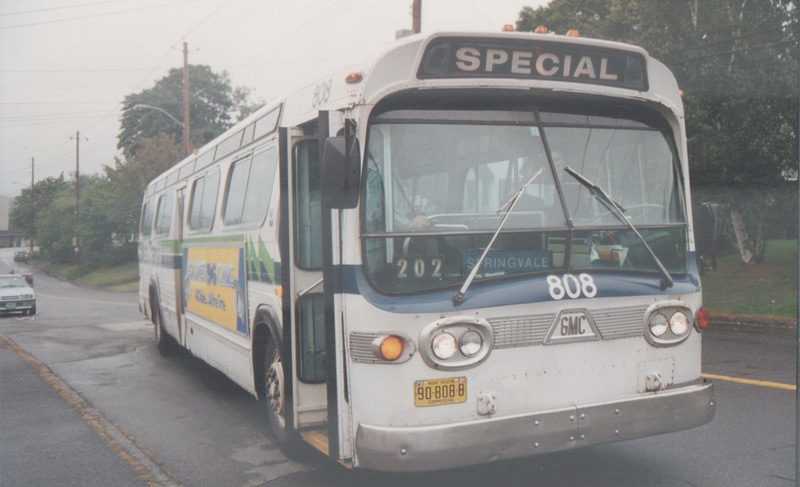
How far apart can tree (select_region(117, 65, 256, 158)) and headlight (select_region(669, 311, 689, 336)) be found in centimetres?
5672

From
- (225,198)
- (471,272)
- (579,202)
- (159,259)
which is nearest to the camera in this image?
(471,272)

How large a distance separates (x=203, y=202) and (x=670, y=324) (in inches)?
238

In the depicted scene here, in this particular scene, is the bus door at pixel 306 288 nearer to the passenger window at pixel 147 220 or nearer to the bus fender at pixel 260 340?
the bus fender at pixel 260 340

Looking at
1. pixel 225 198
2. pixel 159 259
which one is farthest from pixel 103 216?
pixel 225 198

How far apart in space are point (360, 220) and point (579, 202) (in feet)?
4.57

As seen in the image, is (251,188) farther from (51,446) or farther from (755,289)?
(755,289)

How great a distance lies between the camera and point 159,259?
41.4ft

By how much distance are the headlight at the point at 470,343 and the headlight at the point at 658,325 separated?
1.23m

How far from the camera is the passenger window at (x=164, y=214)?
465 inches

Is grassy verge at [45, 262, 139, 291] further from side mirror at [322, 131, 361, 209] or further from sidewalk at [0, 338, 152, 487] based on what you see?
side mirror at [322, 131, 361, 209]

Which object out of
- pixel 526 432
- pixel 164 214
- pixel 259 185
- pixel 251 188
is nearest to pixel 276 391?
pixel 259 185

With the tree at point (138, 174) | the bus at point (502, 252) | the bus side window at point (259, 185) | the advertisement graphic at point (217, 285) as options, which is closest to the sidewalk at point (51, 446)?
the advertisement graphic at point (217, 285)

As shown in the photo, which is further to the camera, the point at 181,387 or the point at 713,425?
→ the point at 181,387

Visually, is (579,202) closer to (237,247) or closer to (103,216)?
(237,247)
